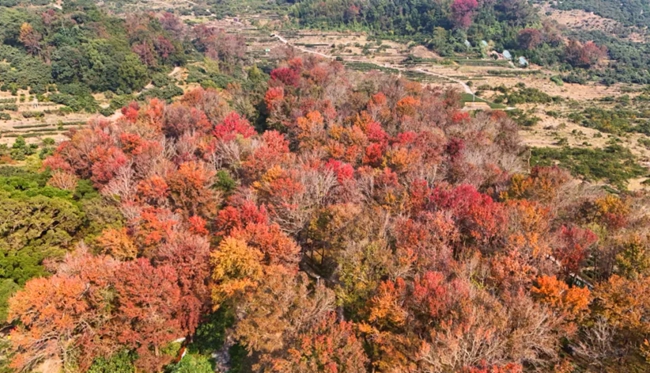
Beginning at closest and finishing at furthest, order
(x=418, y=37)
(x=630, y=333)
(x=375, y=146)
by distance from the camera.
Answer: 1. (x=630, y=333)
2. (x=375, y=146)
3. (x=418, y=37)

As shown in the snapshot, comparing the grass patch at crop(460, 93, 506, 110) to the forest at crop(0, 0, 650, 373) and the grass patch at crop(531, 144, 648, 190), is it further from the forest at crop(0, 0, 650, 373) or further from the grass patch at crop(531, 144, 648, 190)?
the forest at crop(0, 0, 650, 373)

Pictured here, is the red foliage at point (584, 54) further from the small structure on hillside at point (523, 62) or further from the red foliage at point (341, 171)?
the red foliage at point (341, 171)

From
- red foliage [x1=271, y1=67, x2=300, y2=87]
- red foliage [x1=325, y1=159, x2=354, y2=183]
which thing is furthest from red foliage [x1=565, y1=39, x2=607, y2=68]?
red foliage [x1=325, y1=159, x2=354, y2=183]

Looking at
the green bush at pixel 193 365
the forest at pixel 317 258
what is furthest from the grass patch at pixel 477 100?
the green bush at pixel 193 365

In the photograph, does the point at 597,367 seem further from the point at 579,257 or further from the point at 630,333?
the point at 579,257

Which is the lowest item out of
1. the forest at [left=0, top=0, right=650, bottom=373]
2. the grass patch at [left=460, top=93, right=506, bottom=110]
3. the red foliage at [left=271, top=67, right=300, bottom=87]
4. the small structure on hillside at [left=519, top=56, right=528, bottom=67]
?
the grass patch at [left=460, top=93, right=506, bottom=110]

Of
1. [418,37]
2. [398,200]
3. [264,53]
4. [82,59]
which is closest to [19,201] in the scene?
[398,200]

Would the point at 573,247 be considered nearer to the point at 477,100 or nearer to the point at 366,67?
the point at 477,100

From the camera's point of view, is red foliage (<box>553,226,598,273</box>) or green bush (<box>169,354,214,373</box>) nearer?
red foliage (<box>553,226,598,273</box>)

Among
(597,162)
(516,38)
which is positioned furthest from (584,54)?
(597,162)

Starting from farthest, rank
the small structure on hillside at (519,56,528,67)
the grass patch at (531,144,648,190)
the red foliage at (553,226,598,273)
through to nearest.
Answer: the small structure on hillside at (519,56,528,67), the grass patch at (531,144,648,190), the red foliage at (553,226,598,273)
